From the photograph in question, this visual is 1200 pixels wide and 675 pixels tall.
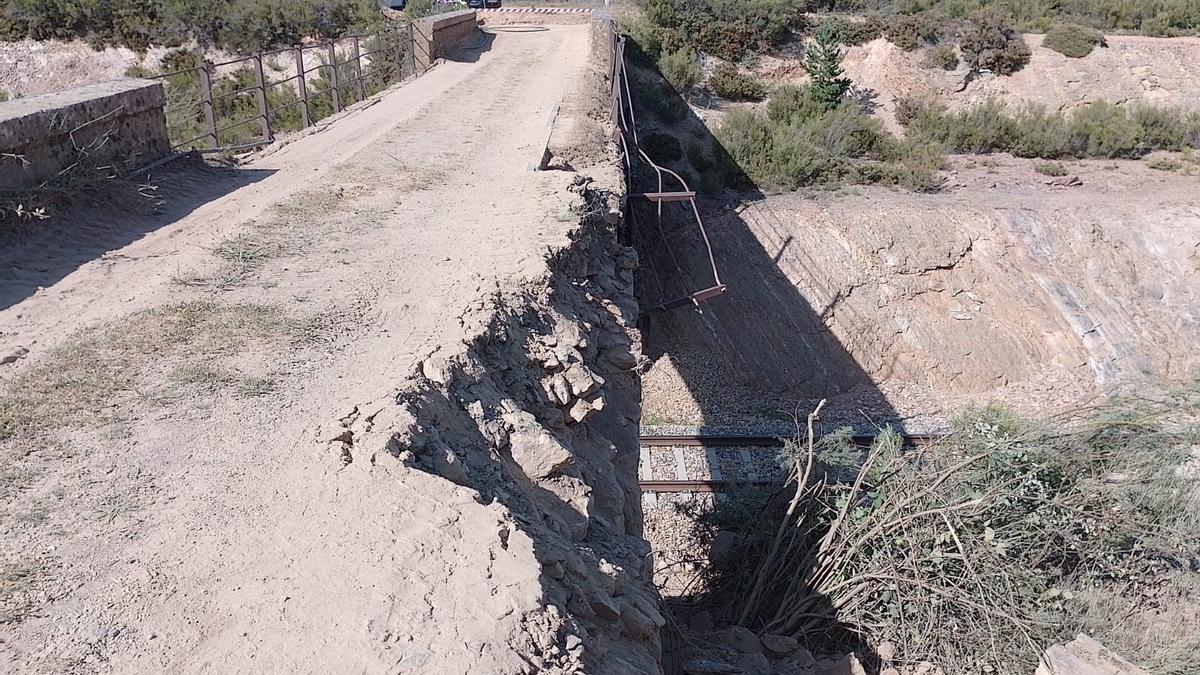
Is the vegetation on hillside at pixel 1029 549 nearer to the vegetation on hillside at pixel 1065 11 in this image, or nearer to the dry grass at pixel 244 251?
the dry grass at pixel 244 251

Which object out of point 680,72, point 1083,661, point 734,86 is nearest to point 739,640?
point 1083,661

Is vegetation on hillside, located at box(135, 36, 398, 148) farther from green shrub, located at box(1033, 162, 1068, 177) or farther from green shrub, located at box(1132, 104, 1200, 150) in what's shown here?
green shrub, located at box(1132, 104, 1200, 150)

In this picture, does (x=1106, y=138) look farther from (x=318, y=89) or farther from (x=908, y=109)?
(x=318, y=89)

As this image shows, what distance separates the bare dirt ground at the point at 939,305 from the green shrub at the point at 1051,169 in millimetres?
1993

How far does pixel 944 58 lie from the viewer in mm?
23750

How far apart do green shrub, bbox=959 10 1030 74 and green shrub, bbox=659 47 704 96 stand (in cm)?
811

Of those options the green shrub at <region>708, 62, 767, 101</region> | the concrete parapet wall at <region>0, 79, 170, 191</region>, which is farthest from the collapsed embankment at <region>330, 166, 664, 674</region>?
the green shrub at <region>708, 62, 767, 101</region>

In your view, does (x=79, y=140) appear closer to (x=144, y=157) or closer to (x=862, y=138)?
(x=144, y=157)

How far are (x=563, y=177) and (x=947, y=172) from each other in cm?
1386

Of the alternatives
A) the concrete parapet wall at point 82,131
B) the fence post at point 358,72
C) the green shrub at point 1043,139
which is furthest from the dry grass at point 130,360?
the green shrub at point 1043,139

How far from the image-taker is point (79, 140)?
8.21 m

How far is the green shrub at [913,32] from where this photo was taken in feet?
79.3

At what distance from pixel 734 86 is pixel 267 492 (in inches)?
840

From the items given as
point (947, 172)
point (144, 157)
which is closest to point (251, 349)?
point (144, 157)
